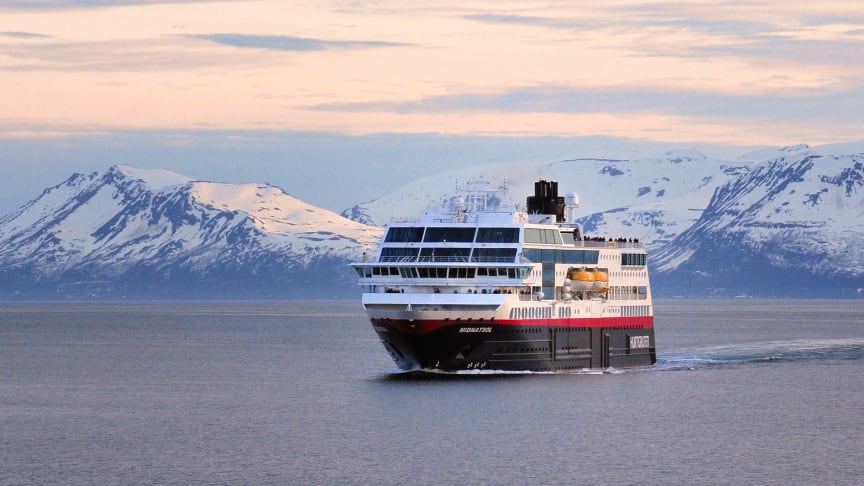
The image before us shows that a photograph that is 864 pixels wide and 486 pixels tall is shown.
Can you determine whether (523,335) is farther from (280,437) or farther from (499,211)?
(280,437)

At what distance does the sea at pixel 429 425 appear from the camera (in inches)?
3046

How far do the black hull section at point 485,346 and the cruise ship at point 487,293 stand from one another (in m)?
0.07

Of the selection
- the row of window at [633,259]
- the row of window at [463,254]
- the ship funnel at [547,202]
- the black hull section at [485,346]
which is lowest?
the black hull section at [485,346]

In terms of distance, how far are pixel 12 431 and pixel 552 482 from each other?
107 ft

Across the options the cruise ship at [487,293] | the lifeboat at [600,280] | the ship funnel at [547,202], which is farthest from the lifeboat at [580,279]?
the ship funnel at [547,202]

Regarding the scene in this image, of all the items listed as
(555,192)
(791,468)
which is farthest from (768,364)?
(791,468)

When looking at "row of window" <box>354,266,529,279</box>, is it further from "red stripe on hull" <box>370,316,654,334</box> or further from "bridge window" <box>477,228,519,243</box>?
"red stripe on hull" <box>370,316,654,334</box>

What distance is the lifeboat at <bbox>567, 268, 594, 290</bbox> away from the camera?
117938 millimetres

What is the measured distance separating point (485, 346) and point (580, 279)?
11459 mm

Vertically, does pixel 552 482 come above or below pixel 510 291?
below

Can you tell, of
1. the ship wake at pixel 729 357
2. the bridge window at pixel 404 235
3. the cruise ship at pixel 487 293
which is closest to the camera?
the cruise ship at pixel 487 293

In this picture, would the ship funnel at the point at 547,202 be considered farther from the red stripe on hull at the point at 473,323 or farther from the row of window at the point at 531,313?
the row of window at the point at 531,313

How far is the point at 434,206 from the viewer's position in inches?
4774

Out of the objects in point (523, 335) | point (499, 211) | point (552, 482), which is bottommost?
point (552, 482)
